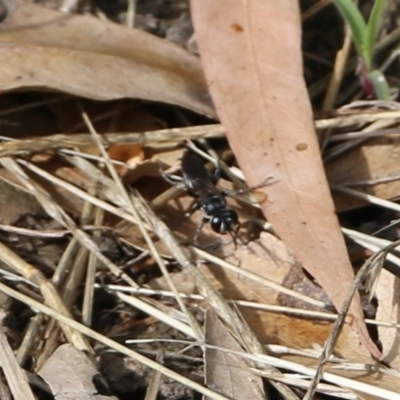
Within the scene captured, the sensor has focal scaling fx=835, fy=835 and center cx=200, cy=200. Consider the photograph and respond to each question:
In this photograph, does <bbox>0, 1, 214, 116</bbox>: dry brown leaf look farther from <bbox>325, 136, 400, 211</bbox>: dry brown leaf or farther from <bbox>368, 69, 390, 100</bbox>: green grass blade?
<bbox>368, 69, 390, 100</bbox>: green grass blade

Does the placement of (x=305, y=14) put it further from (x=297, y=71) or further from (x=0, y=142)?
(x=0, y=142)

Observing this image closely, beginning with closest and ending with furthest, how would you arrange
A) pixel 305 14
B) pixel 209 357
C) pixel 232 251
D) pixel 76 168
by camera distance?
pixel 209 357
pixel 232 251
pixel 76 168
pixel 305 14

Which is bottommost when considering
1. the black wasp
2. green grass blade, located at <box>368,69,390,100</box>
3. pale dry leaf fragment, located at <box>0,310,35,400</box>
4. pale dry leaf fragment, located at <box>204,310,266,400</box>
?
pale dry leaf fragment, located at <box>204,310,266,400</box>

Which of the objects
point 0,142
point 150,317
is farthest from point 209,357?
point 0,142

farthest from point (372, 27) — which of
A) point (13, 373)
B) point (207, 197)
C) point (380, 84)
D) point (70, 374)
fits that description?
point (13, 373)

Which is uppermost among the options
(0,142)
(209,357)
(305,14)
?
(305,14)

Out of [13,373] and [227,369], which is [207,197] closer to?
[227,369]

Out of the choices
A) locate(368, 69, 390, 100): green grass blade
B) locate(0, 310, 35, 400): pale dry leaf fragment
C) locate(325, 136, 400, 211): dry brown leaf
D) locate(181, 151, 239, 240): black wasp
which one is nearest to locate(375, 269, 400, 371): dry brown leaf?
locate(325, 136, 400, 211): dry brown leaf
